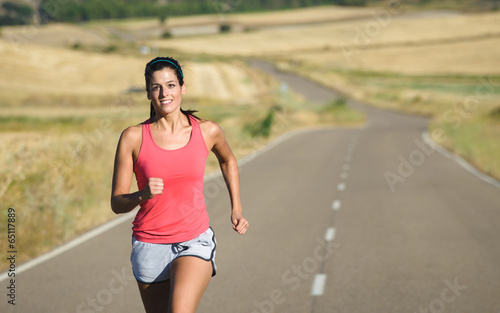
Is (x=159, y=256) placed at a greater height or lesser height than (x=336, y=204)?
greater

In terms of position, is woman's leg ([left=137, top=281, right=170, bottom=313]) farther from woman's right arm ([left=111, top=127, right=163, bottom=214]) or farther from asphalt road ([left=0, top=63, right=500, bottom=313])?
asphalt road ([left=0, top=63, right=500, bottom=313])

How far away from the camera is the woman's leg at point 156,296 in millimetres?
3932

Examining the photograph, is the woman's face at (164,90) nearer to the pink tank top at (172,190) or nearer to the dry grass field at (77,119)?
the pink tank top at (172,190)

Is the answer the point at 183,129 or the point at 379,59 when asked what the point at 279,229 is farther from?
the point at 379,59

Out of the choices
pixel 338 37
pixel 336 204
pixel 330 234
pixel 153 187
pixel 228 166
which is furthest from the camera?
pixel 338 37

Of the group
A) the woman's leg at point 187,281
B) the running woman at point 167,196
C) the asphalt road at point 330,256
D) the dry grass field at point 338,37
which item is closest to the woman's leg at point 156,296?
the running woman at point 167,196

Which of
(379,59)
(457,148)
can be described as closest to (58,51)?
(379,59)

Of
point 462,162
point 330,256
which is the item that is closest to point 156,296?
point 330,256

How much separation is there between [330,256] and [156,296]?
5188 mm

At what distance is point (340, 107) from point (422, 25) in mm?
90632

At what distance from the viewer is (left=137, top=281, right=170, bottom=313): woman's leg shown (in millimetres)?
3932

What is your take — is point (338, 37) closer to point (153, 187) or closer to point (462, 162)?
point (462, 162)

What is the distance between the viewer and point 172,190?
381 centimetres

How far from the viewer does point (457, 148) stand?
26125 millimetres
